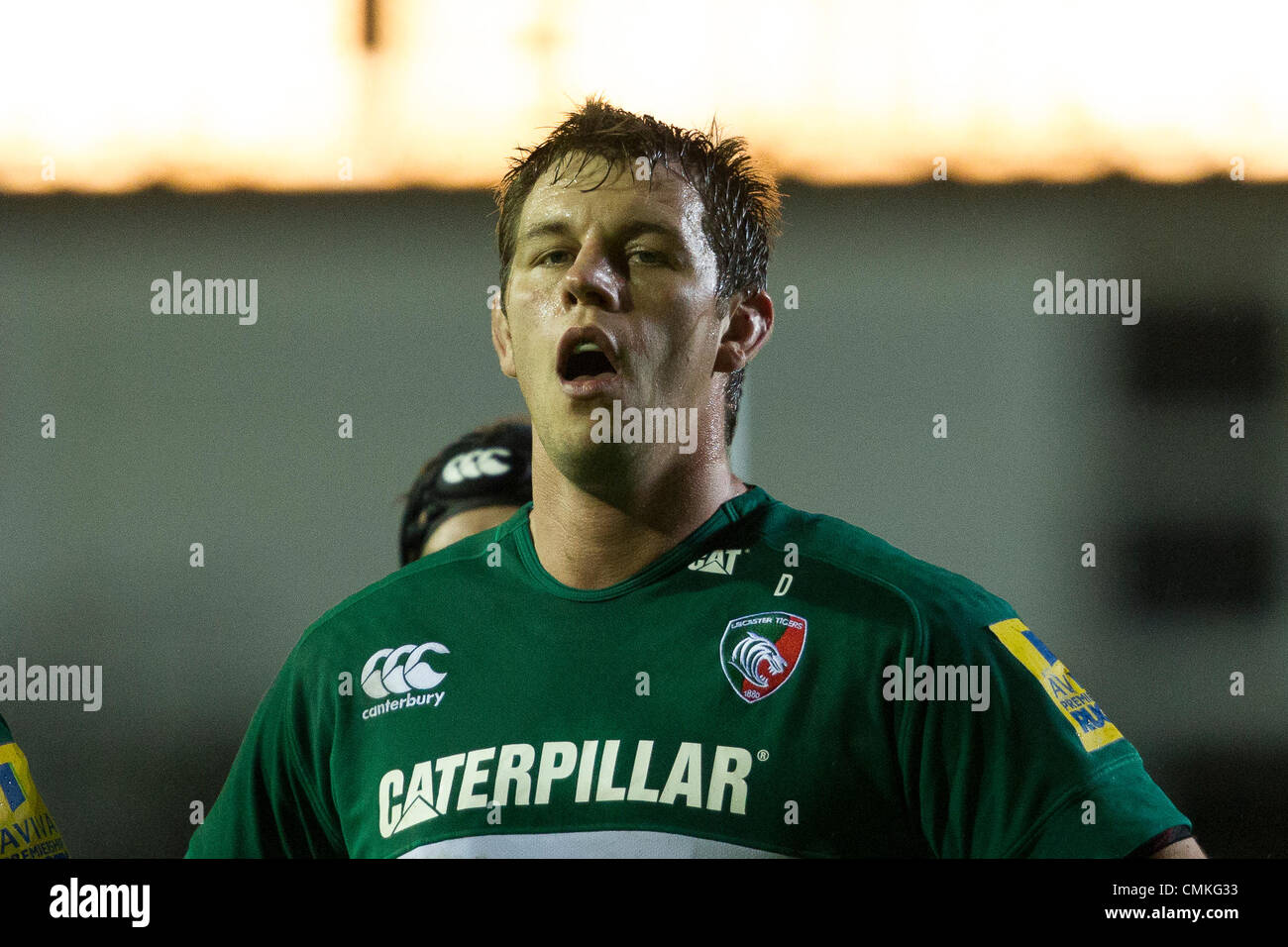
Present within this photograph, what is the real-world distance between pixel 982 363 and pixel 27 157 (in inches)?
93.0

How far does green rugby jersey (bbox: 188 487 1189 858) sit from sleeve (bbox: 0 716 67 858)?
41 cm

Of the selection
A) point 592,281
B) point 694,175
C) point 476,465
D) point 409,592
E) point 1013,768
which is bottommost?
point 1013,768

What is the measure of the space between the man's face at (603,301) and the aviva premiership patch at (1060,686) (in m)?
0.59

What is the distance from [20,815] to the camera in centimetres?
225

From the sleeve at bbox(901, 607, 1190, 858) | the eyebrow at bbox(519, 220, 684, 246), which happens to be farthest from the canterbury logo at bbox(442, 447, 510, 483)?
the sleeve at bbox(901, 607, 1190, 858)

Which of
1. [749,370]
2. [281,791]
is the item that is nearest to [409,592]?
[281,791]

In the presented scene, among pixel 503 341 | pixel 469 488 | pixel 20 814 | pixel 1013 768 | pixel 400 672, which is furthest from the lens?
pixel 469 488

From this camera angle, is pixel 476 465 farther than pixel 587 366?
Yes

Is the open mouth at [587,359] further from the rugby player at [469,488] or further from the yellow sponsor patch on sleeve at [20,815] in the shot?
the yellow sponsor patch on sleeve at [20,815]

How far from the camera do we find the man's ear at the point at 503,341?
6.91 feet

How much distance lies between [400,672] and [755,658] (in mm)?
590

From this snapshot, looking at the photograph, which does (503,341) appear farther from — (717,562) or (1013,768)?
(1013,768)
